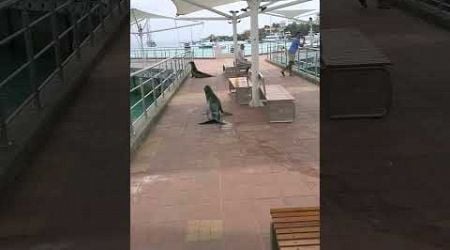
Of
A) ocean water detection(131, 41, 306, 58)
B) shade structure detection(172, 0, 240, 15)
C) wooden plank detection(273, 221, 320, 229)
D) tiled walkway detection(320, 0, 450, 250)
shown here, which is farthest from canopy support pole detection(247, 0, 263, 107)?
ocean water detection(131, 41, 306, 58)

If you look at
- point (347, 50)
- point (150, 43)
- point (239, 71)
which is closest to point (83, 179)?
point (347, 50)

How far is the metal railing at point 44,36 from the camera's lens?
2.56 m

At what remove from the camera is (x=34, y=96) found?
2.67 meters

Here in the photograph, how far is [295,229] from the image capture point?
9.01 ft

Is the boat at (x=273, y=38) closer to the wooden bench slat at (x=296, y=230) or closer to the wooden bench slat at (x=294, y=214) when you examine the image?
the wooden bench slat at (x=294, y=214)

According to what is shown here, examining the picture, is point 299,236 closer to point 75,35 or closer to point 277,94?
point 75,35

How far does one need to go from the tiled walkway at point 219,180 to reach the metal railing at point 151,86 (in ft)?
1.49

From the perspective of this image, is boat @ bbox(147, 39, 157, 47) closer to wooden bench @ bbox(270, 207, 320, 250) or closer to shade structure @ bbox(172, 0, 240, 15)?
shade structure @ bbox(172, 0, 240, 15)

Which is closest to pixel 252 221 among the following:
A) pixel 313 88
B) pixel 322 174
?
pixel 322 174

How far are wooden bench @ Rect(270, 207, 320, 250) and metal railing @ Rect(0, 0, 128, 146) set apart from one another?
1.34m

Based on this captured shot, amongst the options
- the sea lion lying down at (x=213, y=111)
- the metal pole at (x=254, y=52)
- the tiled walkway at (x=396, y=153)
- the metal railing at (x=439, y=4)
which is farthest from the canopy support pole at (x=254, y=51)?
the metal railing at (x=439, y=4)

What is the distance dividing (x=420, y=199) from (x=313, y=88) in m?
10.3

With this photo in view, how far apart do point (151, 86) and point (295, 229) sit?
8501 millimetres

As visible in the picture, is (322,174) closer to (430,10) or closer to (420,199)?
(420,199)
